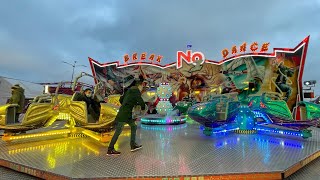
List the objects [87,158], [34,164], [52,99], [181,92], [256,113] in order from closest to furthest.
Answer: [34,164] → [87,158] → [52,99] → [256,113] → [181,92]

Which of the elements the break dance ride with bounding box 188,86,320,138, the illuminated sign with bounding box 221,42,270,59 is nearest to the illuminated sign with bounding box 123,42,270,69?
the illuminated sign with bounding box 221,42,270,59

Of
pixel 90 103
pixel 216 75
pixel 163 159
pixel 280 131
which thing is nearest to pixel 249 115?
pixel 280 131

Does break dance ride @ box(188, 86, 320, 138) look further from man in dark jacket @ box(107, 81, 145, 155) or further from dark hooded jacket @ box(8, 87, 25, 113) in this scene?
dark hooded jacket @ box(8, 87, 25, 113)

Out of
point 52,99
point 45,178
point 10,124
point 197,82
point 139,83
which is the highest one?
point 197,82

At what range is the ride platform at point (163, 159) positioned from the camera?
2.26m

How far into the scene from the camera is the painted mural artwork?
13734mm

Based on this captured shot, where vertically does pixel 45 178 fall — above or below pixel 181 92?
below

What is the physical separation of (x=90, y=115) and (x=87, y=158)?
1604mm

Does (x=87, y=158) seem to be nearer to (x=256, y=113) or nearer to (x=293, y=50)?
(x=256, y=113)

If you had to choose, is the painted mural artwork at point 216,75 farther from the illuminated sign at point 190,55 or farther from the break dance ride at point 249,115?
the break dance ride at point 249,115

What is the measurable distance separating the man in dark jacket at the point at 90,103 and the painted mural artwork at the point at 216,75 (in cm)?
797

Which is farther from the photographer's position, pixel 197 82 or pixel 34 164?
pixel 197 82

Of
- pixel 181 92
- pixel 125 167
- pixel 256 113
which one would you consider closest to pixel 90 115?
pixel 125 167

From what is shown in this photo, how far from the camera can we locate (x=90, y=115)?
4.32 metres
